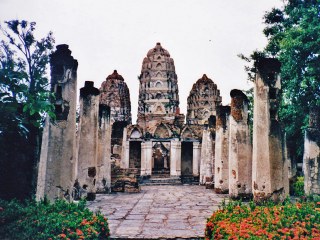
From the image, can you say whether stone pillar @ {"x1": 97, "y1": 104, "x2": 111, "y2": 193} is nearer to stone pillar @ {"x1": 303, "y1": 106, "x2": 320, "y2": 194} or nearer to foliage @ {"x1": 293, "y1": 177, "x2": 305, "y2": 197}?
foliage @ {"x1": 293, "y1": 177, "x2": 305, "y2": 197}

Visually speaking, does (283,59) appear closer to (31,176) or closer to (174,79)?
(31,176)

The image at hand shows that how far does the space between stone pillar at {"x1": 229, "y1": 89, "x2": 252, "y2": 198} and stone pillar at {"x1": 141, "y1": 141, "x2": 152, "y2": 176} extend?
510 inches

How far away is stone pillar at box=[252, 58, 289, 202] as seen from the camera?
8.93 metres

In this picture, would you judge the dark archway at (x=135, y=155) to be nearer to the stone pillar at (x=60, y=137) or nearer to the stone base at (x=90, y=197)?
the stone base at (x=90, y=197)

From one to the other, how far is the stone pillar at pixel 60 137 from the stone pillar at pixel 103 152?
669 centimetres

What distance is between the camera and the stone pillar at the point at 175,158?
81.3ft

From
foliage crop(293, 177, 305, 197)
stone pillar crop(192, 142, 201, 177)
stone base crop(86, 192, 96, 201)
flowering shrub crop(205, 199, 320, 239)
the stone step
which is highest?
stone pillar crop(192, 142, 201, 177)

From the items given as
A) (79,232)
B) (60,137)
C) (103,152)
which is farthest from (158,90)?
(79,232)

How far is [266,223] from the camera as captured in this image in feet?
16.3

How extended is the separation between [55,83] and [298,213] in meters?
5.69

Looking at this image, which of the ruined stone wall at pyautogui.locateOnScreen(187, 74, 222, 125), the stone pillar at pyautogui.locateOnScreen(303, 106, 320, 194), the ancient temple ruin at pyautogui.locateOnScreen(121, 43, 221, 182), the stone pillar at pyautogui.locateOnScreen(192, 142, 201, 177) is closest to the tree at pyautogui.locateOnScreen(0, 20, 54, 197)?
the stone pillar at pyautogui.locateOnScreen(303, 106, 320, 194)

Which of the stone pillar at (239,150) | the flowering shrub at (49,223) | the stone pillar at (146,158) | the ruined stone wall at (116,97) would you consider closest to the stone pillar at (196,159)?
the stone pillar at (146,158)

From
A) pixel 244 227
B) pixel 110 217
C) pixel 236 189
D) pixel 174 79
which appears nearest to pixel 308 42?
pixel 236 189

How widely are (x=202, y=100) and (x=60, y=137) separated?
1167 inches
